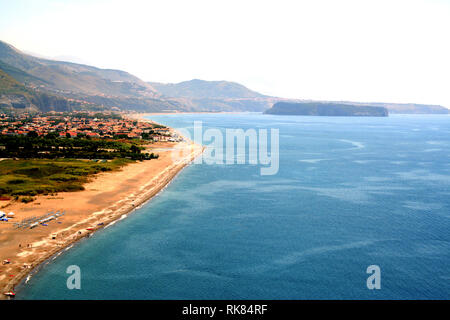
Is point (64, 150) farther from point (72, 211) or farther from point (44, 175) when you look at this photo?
point (72, 211)

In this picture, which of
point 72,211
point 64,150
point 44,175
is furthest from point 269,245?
point 64,150

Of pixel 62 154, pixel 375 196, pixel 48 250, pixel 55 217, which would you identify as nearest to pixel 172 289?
pixel 48 250

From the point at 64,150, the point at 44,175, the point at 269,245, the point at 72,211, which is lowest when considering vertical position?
the point at 269,245

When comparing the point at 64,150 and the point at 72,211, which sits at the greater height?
the point at 64,150

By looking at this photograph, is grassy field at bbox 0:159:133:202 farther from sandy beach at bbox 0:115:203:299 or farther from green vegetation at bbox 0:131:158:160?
green vegetation at bbox 0:131:158:160

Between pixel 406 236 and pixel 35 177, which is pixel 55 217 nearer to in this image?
pixel 35 177

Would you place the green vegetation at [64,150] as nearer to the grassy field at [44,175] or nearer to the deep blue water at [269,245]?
the grassy field at [44,175]
